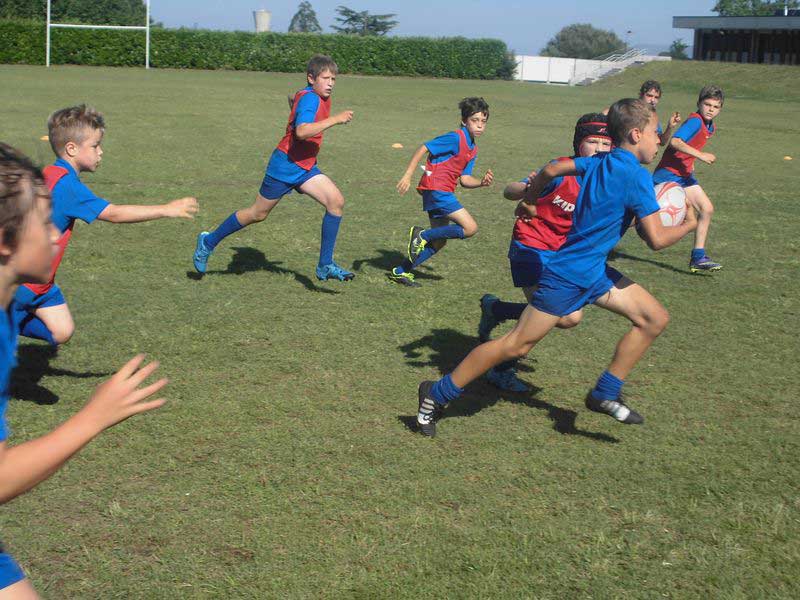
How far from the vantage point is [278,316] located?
7285mm

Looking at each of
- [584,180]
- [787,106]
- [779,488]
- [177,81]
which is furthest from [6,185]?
[787,106]

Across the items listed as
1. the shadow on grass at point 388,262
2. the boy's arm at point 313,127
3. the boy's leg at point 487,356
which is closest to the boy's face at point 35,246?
the boy's leg at point 487,356

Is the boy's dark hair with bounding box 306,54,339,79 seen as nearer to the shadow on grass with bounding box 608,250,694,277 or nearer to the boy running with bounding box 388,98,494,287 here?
the boy running with bounding box 388,98,494,287

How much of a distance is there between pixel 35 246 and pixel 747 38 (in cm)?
7275

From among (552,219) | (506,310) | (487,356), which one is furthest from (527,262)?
(487,356)

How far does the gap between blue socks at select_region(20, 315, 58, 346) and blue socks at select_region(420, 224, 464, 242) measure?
144 inches

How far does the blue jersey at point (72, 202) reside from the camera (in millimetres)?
5344

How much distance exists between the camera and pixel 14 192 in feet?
7.68

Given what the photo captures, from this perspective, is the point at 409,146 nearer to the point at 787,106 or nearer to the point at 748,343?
the point at 748,343

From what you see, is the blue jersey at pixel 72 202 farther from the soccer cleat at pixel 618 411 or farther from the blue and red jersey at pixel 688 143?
the blue and red jersey at pixel 688 143

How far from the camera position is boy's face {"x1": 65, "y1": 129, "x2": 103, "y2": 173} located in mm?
5504

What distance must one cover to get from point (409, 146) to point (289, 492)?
1564 centimetres

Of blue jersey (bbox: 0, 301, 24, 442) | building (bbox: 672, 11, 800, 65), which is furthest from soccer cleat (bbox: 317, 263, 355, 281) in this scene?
building (bbox: 672, 11, 800, 65)

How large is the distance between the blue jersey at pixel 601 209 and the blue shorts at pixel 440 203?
11.6 feet
